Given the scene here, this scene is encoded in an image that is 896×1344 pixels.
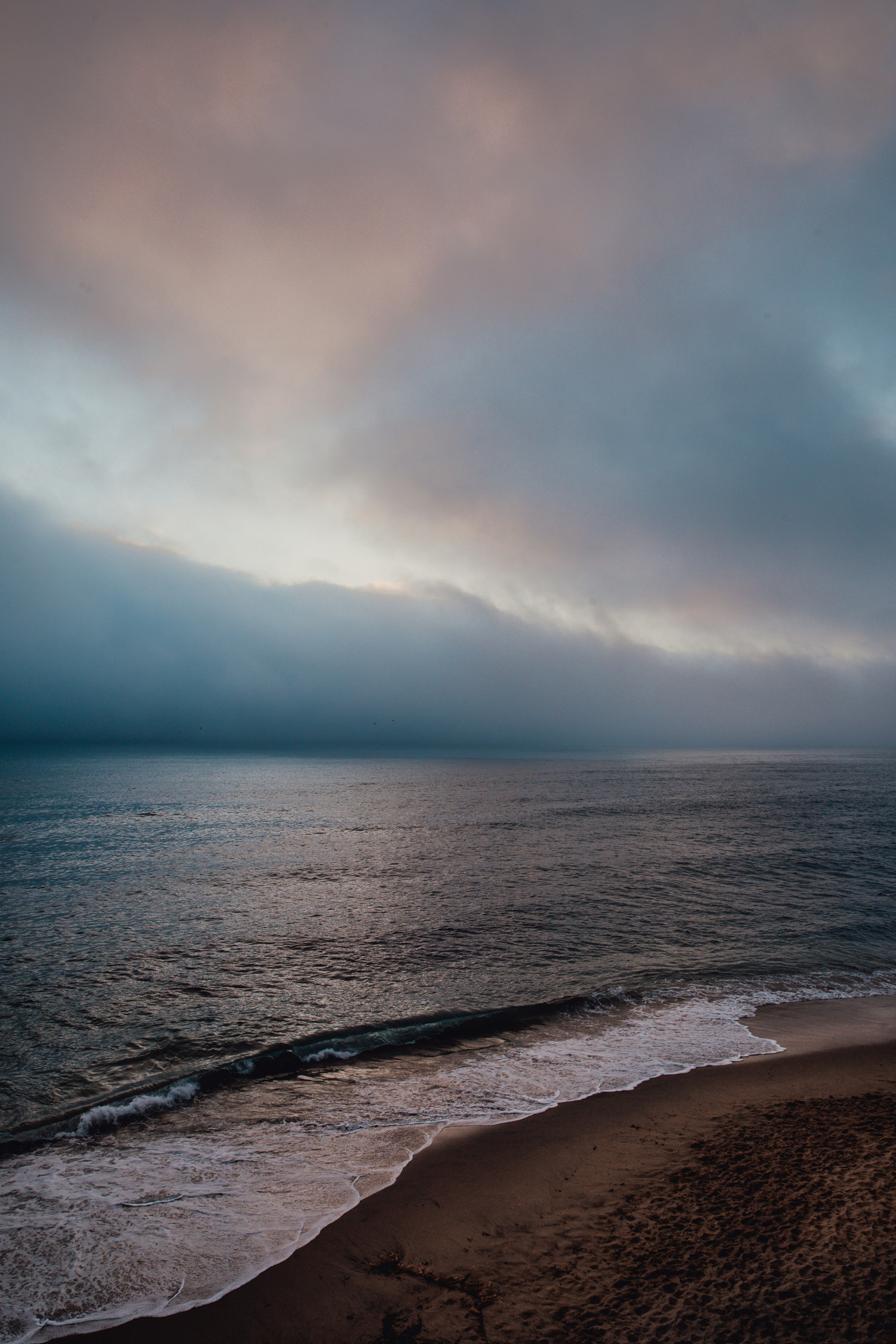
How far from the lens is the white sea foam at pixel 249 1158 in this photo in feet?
19.1

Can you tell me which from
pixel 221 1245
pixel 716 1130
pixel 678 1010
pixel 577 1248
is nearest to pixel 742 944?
pixel 678 1010

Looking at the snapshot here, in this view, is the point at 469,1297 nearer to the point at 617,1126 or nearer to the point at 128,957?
the point at 617,1126

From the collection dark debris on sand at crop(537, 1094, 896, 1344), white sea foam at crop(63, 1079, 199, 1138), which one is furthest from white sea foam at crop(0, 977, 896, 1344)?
dark debris on sand at crop(537, 1094, 896, 1344)

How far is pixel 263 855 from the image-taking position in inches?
1464

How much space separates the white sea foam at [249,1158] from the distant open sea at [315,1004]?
0.04 m

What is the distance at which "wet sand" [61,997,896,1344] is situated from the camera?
487cm

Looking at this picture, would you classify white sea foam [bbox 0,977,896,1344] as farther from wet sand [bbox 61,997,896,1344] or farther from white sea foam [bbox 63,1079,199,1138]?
wet sand [bbox 61,997,896,1344]

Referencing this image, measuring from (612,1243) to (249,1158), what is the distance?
4783 millimetres

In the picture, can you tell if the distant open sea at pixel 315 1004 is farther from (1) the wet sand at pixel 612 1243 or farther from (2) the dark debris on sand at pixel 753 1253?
(2) the dark debris on sand at pixel 753 1253

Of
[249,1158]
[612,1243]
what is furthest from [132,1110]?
[612,1243]

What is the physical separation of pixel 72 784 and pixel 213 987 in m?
99.2

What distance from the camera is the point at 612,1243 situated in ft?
19.2

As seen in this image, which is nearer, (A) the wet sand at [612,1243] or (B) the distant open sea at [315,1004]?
(A) the wet sand at [612,1243]

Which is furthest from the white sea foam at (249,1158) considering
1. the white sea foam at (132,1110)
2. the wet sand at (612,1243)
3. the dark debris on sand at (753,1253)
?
the dark debris on sand at (753,1253)
